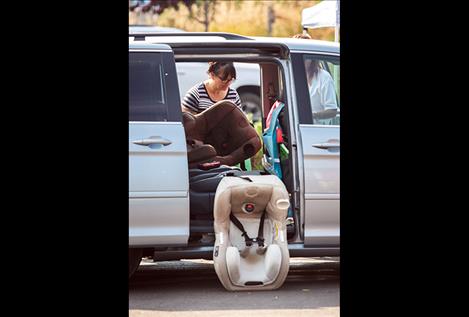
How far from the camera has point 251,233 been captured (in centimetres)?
759

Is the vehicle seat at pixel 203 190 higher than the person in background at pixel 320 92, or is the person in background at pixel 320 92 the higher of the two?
the person in background at pixel 320 92

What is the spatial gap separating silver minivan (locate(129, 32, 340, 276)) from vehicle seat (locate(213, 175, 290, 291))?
128 mm

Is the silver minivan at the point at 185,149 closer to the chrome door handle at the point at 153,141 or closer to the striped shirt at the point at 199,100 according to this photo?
the chrome door handle at the point at 153,141

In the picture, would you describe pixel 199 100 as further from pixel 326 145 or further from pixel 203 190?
pixel 326 145

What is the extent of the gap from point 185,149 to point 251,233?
750 mm

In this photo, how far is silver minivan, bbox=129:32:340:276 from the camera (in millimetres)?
7277

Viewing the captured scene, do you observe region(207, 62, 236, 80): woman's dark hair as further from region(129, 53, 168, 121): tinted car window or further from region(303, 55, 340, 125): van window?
region(129, 53, 168, 121): tinted car window

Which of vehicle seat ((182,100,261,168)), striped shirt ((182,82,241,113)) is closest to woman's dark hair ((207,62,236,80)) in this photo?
striped shirt ((182,82,241,113))

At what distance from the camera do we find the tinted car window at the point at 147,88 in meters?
7.41

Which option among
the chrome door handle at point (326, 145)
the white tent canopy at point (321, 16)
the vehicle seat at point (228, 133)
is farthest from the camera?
the white tent canopy at point (321, 16)

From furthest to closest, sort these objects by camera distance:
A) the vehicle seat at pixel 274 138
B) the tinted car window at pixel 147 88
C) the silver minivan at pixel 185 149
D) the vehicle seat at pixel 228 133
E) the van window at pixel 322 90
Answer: the vehicle seat at pixel 228 133 < the vehicle seat at pixel 274 138 < the van window at pixel 322 90 < the tinted car window at pixel 147 88 < the silver minivan at pixel 185 149

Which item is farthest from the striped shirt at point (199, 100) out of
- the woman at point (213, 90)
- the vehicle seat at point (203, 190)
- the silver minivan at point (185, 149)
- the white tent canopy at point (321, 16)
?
the white tent canopy at point (321, 16)
